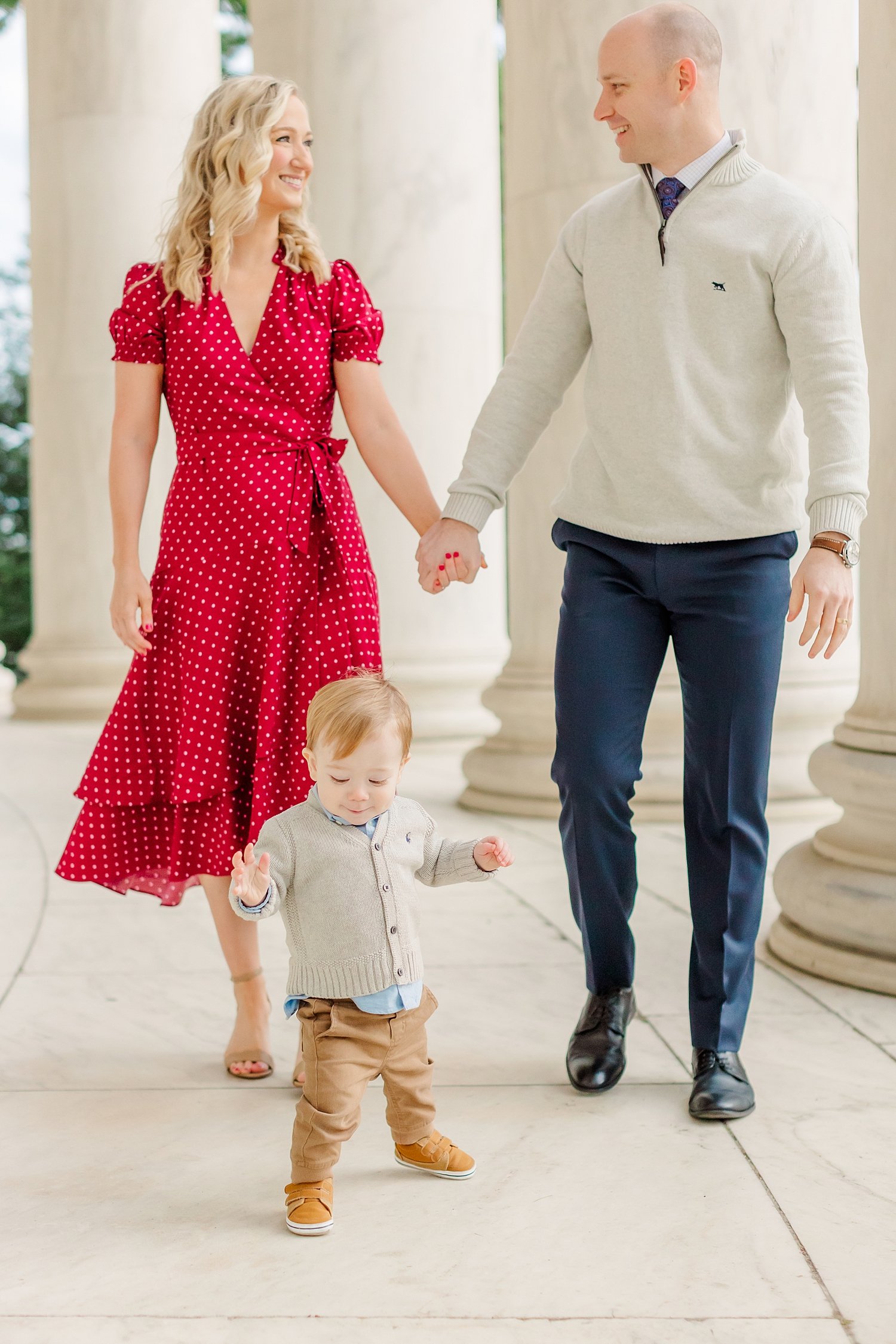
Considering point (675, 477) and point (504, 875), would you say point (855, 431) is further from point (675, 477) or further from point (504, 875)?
point (504, 875)

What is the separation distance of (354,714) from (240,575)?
101 inches

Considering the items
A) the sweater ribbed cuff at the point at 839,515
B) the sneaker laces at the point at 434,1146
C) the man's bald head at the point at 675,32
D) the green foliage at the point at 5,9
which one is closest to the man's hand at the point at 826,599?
the sweater ribbed cuff at the point at 839,515

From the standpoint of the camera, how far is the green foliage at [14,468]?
67.2 metres

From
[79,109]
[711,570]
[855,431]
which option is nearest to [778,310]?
[855,431]

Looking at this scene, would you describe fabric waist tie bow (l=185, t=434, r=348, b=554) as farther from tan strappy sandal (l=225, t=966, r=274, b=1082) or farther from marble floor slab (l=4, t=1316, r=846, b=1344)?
marble floor slab (l=4, t=1316, r=846, b=1344)

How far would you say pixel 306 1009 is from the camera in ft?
25.5

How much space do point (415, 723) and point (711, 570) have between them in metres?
16.9

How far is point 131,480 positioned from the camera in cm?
977

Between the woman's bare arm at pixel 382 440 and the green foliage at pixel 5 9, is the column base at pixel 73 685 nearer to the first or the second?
the woman's bare arm at pixel 382 440

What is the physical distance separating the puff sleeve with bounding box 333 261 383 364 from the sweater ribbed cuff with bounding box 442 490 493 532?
3.31 feet

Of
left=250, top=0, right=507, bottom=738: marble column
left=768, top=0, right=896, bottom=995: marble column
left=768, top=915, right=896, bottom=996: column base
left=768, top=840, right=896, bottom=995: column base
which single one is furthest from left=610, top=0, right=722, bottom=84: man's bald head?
left=250, top=0, right=507, bottom=738: marble column

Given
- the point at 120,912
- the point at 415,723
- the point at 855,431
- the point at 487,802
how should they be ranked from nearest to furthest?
1. the point at 855,431
2. the point at 120,912
3. the point at 487,802
4. the point at 415,723

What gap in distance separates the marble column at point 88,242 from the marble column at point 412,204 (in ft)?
20.2

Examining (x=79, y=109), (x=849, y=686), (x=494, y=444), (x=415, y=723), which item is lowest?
(x=415, y=723)
